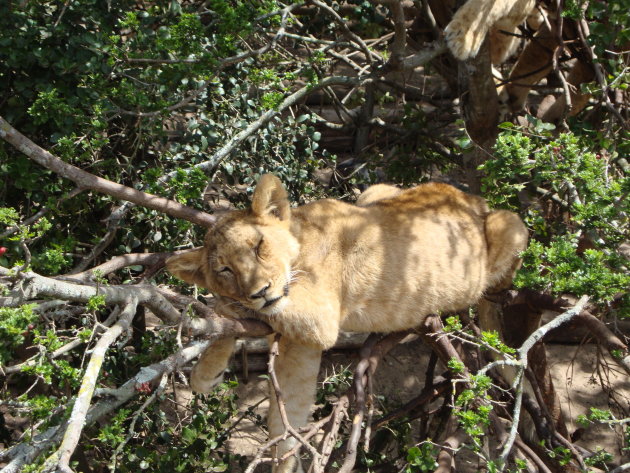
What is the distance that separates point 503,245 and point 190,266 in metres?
2.01

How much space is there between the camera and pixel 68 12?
515 centimetres

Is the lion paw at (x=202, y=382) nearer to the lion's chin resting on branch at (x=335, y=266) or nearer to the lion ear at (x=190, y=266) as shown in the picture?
the lion's chin resting on branch at (x=335, y=266)

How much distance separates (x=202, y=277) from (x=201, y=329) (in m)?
0.73

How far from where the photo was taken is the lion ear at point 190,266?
178 inches

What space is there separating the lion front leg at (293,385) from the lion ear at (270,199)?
2.62 feet

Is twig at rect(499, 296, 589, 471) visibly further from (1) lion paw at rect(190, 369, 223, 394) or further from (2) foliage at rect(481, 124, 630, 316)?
(1) lion paw at rect(190, 369, 223, 394)

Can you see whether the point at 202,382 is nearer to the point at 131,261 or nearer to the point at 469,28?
the point at 131,261

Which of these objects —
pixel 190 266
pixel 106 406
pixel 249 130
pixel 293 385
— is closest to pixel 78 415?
Result: pixel 106 406

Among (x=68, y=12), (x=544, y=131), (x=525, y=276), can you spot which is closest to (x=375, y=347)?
(x=525, y=276)

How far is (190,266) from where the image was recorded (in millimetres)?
4574

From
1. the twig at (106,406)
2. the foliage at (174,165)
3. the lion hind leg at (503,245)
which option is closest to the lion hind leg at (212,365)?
the foliage at (174,165)

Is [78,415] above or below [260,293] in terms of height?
above

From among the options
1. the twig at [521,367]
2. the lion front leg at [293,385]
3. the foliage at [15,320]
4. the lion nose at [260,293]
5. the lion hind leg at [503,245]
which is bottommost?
the lion front leg at [293,385]

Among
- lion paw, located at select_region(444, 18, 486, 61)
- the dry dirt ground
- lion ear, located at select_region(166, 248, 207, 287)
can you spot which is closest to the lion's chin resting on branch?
lion ear, located at select_region(166, 248, 207, 287)
